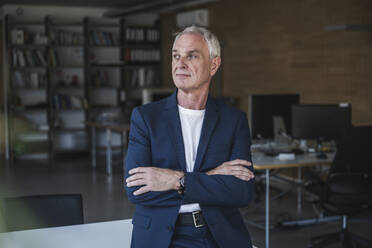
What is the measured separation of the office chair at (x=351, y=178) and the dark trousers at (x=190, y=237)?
2368 millimetres

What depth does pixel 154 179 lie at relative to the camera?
168cm

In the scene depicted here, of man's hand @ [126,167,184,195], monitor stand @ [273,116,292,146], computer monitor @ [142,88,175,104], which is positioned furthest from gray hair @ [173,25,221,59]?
computer monitor @ [142,88,175,104]

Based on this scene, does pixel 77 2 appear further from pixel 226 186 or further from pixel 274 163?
pixel 226 186

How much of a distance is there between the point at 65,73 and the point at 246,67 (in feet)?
12.8

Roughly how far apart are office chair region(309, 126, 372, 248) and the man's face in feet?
7.48

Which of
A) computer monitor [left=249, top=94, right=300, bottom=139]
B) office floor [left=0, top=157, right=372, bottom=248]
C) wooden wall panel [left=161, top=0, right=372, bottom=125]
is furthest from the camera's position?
wooden wall panel [left=161, top=0, right=372, bottom=125]

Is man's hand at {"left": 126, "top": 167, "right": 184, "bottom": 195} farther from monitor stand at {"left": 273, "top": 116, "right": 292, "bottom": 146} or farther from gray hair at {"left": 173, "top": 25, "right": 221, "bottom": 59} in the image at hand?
monitor stand at {"left": 273, "top": 116, "right": 292, "bottom": 146}

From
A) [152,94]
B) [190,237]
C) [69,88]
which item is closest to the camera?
[190,237]

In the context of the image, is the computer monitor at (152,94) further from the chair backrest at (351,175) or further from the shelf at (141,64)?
the shelf at (141,64)

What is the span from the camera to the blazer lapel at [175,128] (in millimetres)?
1690

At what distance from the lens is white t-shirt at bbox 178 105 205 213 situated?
173 centimetres

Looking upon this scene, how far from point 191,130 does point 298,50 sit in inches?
218

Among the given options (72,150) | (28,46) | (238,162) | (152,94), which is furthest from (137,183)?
(28,46)

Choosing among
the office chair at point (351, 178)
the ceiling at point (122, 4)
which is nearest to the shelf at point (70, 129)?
the ceiling at point (122, 4)
